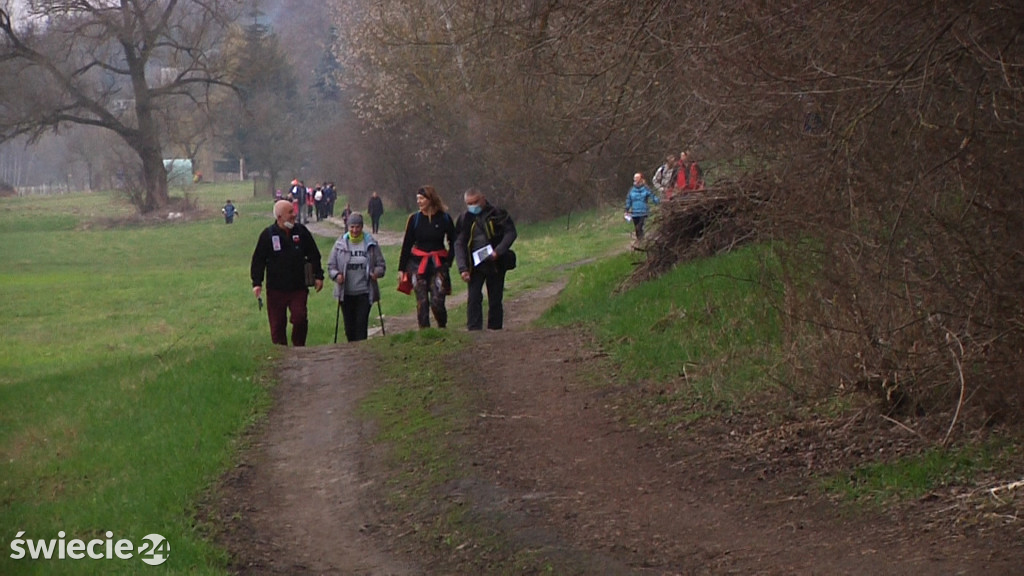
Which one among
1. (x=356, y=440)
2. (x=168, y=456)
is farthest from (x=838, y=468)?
(x=168, y=456)

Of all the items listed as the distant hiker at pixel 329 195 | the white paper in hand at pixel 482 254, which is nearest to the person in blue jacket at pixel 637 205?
the white paper in hand at pixel 482 254

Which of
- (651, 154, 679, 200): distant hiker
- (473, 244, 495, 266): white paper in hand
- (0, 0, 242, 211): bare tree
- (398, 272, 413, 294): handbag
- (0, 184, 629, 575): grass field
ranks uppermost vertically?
(0, 0, 242, 211): bare tree

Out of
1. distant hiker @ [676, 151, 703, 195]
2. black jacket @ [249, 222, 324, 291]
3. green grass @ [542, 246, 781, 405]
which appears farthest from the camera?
black jacket @ [249, 222, 324, 291]

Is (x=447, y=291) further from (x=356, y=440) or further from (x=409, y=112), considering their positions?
(x=409, y=112)

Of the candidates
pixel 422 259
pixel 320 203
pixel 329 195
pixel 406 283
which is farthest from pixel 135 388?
pixel 329 195

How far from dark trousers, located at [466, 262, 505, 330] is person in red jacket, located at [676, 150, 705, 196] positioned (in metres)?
2.30

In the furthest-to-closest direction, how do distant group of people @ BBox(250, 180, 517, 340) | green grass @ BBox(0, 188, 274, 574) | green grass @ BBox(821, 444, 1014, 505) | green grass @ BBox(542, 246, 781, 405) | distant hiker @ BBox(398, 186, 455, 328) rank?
1. distant hiker @ BBox(398, 186, 455, 328)
2. distant group of people @ BBox(250, 180, 517, 340)
3. green grass @ BBox(542, 246, 781, 405)
4. green grass @ BBox(0, 188, 274, 574)
5. green grass @ BBox(821, 444, 1014, 505)

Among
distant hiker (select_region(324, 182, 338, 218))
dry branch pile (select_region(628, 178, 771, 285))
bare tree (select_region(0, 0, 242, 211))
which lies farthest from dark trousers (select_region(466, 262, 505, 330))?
distant hiker (select_region(324, 182, 338, 218))

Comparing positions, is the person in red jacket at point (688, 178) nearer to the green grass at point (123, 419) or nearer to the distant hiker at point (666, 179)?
the distant hiker at point (666, 179)

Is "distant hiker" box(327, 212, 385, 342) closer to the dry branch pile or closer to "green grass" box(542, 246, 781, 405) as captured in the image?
"green grass" box(542, 246, 781, 405)

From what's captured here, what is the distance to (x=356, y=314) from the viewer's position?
1492 cm

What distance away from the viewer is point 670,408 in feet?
31.9

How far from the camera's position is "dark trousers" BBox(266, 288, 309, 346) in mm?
14023

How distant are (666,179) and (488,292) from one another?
8.07 feet
